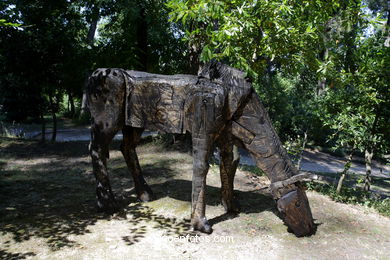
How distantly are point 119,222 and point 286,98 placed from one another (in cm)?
1333

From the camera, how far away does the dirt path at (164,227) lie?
4.56 metres

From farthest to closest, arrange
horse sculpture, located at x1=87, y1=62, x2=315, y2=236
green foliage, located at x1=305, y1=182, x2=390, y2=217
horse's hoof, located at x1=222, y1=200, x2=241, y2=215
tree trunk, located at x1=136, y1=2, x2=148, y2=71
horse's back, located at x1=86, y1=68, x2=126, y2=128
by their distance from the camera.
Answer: tree trunk, located at x1=136, y1=2, x2=148, y2=71 < green foliage, located at x1=305, y1=182, x2=390, y2=217 < horse's hoof, located at x1=222, y1=200, x2=241, y2=215 < horse's back, located at x1=86, y1=68, x2=126, y2=128 < horse sculpture, located at x1=87, y1=62, x2=315, y2=236

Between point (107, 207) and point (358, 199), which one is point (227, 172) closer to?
point (107, 207)

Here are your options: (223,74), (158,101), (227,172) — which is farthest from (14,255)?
(223,74)

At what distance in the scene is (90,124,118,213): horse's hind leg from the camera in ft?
18.7

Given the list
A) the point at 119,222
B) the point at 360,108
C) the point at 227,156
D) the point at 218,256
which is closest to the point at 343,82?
the point at 360,108

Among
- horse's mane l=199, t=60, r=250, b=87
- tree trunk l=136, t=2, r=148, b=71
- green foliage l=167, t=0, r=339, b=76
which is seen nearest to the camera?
horse's mane l=199, t=60, r=250, b=87

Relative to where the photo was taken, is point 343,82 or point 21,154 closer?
point 343,82

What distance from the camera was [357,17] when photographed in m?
6.38

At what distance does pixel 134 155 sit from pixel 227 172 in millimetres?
2026

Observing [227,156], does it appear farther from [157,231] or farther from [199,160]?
[157,231]

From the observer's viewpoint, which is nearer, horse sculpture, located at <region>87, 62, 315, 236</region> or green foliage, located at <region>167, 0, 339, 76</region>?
horse sculpture, located at <region>87, 62, 315, 236</region>

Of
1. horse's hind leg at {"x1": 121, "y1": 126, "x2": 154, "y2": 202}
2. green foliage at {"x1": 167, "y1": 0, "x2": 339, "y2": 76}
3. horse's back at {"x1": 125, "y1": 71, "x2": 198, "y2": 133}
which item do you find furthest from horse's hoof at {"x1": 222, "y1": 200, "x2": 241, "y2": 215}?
green foliage at {"x1": 167, "y1": 0, "x2": 339, "y2": 76}

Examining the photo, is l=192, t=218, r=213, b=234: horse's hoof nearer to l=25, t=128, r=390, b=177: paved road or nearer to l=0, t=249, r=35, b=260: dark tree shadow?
l=0, t=249, r=35, b=260: dark tree shadow
